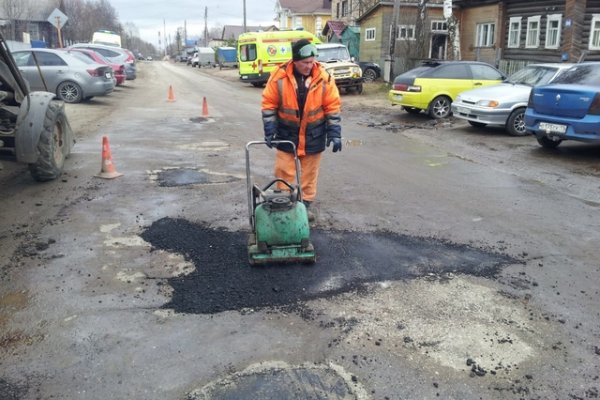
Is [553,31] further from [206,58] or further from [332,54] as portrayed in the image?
[206,58]

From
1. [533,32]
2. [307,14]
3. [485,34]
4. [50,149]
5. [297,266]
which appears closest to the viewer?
[297,266]

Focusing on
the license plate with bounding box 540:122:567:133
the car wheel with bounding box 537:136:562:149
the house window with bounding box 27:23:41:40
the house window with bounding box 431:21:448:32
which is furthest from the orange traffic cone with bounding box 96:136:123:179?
the house window with bounding box 27:23:41:40

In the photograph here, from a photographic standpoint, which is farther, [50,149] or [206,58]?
[206,58]

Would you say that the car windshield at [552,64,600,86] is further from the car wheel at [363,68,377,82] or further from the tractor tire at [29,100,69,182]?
the car wheel at [363,68,377,82]

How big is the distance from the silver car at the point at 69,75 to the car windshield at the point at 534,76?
42.7ft

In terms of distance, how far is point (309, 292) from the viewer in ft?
13.8

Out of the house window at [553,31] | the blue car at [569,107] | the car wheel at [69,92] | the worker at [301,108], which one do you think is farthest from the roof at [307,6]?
the worker at [301,108]

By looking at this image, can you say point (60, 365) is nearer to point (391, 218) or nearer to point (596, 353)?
point (596, 353)

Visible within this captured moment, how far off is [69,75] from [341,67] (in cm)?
1042

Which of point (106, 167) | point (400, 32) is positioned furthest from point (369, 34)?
point (106, 167)

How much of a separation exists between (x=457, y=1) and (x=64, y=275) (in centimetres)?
3001

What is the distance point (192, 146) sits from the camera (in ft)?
34.9

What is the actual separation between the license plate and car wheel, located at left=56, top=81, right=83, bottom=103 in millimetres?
14463

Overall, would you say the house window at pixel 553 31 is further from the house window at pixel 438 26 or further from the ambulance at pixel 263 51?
the house window at pixel 438 26
